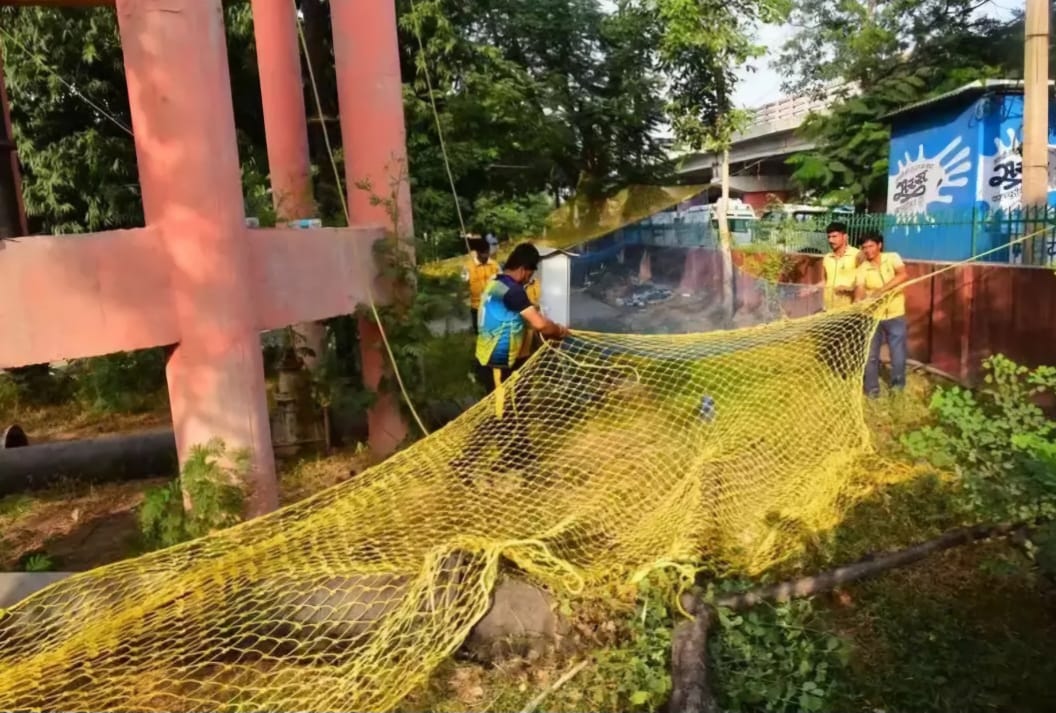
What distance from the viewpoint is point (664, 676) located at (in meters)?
2.85

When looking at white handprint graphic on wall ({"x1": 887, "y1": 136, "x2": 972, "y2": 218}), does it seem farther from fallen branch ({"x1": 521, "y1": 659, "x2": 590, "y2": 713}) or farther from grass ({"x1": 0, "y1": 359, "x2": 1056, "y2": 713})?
fallen branch ({"x1": 521, "y1": 659, "x2": 590, "y2": 713})

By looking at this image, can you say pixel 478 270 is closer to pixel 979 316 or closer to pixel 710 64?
pixel 979 316

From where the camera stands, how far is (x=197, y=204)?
3773 mm

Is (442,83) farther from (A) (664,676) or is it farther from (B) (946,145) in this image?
(A) (664,676)

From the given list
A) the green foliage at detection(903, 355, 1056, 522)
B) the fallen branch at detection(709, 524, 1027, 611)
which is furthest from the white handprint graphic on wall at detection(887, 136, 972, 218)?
the fallen branch at detection(709, 524, 1027, 611)

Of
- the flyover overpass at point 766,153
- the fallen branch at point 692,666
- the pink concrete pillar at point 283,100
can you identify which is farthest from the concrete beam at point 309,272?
the flyover overpass at point 766,153

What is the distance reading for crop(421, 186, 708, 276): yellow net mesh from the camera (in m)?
12.3

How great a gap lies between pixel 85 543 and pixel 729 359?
12.4 ft

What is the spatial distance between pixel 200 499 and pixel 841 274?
4.75 meters

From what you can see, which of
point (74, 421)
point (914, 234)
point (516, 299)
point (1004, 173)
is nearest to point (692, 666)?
→ point (516, 299)

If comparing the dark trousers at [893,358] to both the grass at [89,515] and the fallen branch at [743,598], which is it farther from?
the grass at [89,515]

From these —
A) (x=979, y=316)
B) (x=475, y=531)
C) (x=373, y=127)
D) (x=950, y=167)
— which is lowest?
(x=475, y=531)

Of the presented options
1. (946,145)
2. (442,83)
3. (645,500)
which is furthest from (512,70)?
(645,500)

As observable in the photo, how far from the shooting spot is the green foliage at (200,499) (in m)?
3.83
